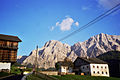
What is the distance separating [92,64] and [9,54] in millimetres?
36802

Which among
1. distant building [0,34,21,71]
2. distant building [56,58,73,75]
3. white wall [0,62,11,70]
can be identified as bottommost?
distant building [56,58,73,75]

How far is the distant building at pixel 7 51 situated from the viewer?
4294 centimetres

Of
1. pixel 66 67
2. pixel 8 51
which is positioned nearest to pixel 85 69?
pixel 66 67

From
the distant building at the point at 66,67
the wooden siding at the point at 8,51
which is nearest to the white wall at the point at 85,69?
the distant building at the point at 66,67

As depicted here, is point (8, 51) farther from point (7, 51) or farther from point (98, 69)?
point (98, 69)

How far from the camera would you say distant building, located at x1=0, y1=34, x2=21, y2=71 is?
42.9 meters

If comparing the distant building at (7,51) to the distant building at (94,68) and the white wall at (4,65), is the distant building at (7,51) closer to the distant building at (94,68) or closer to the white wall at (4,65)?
the white wall at (4,65)

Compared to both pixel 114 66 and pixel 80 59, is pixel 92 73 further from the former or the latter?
pixel 114 66

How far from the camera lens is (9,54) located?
45156 mm

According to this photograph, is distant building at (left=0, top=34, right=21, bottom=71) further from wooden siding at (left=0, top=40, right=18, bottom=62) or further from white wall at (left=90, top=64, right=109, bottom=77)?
white wall at (left=90, top=64, right=109, bottom=77)

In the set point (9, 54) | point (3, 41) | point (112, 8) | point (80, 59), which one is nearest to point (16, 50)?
point (9, 54)

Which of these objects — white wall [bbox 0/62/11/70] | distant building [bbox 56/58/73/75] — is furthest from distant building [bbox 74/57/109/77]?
white wall [bbox 0/62/11/70]

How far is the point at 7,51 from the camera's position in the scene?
148ft

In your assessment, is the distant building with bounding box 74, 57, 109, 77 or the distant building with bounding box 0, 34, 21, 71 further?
the distant building with bounding box 74, 57, 109, 77
